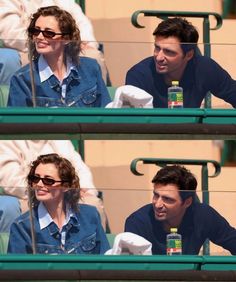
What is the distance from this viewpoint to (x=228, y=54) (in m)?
23.0

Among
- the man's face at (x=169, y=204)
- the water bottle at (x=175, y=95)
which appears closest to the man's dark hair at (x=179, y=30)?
the water bottle at (x=175, y=95)

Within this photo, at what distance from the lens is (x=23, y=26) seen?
2288 cm

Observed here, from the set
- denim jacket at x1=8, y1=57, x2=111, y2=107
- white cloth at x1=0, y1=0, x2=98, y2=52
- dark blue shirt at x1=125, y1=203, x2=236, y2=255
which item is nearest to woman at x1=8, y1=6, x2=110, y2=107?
denim jacket at x1=8, y1=57, x2=111, y2=107

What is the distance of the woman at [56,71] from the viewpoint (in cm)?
2244

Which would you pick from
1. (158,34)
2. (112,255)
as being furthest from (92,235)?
(158,34)

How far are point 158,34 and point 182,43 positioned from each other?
237 millimetres

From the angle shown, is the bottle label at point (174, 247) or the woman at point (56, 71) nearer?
the bottle label at point (174, 247)

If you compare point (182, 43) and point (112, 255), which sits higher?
point (182, 43)

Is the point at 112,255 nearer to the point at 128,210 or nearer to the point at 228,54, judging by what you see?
the point at 128,210

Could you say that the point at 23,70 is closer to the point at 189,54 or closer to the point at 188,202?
the point at 189,54

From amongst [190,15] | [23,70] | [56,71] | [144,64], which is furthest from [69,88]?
[190,15]

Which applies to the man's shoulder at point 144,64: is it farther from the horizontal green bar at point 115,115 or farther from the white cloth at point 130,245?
the white cloth at point 130,245

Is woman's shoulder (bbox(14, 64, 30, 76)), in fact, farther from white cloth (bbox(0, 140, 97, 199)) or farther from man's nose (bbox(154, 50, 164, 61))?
man's nose (bbox(154, 50, 164, 61))

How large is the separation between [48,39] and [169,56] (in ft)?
2.86
